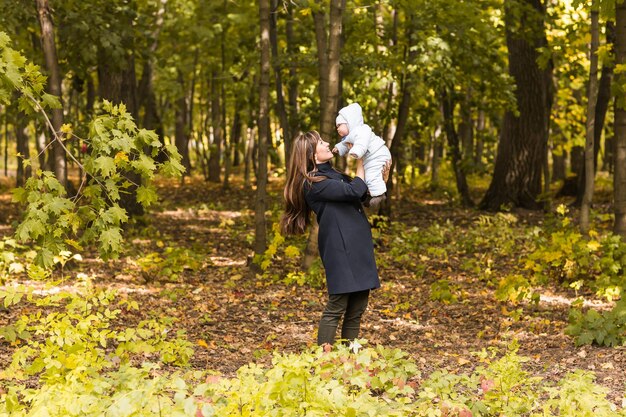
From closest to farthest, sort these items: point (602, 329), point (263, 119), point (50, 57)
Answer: point (602, 329) < point (50, 57) < point (263, 119)

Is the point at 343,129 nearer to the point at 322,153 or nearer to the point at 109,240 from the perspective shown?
the point at 322,153

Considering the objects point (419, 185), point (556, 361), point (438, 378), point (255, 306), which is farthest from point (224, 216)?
point (438, 378)

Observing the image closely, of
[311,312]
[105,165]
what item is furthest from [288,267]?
[105,165]

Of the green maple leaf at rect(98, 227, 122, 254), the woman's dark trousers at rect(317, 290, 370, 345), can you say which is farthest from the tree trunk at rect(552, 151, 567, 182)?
the green maple leaf at rect(98, 227, 122, 254)

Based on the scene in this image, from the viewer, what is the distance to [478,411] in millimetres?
4883

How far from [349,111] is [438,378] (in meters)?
2.13

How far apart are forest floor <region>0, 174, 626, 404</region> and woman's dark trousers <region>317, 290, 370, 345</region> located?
36.4 inches

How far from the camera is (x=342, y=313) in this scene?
20.4 ft

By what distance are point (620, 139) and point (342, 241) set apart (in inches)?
204

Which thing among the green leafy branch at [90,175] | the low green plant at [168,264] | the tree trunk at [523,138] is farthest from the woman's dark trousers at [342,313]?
the tree trunk at [523,138]

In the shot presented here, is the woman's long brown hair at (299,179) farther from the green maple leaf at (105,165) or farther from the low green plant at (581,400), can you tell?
the low green plant at (581,400)

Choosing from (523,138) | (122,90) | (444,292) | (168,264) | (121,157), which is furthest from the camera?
(523,138)

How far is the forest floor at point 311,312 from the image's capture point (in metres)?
7.30

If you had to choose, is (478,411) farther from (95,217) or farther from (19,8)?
(19,8)
